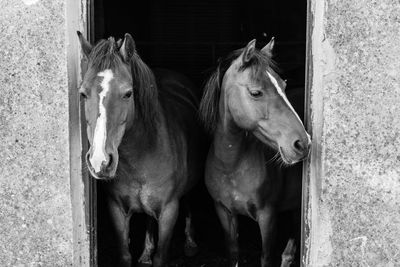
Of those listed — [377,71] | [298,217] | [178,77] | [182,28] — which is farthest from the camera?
[182,28]

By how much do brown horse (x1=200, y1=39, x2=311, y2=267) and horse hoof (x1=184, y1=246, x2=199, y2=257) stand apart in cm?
85

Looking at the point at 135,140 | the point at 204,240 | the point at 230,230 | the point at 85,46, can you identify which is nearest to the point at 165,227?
the point at 230,230

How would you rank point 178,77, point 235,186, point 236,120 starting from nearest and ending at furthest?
point 236,120 → point 235,186 → point 178,77

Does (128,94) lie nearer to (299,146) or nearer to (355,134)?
(299,146)

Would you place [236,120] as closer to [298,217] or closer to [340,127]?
[340,127]

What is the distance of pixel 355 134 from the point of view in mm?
3500

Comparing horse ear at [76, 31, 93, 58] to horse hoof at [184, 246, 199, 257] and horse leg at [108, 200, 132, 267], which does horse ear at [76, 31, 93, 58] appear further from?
horse hoof at [184, 246, 199, 257]

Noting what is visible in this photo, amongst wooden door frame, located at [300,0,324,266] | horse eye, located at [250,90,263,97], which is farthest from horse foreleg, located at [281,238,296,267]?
horse eye, located at [250,90,263,97]

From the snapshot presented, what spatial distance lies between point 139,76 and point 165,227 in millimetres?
1012

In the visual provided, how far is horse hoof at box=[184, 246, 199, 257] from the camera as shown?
5051 millimetres

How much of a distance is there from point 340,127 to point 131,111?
3.87 feet

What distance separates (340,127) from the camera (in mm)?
3502

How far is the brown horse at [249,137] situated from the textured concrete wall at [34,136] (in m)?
0.97

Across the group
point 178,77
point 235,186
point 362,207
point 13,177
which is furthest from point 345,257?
point 178,77
